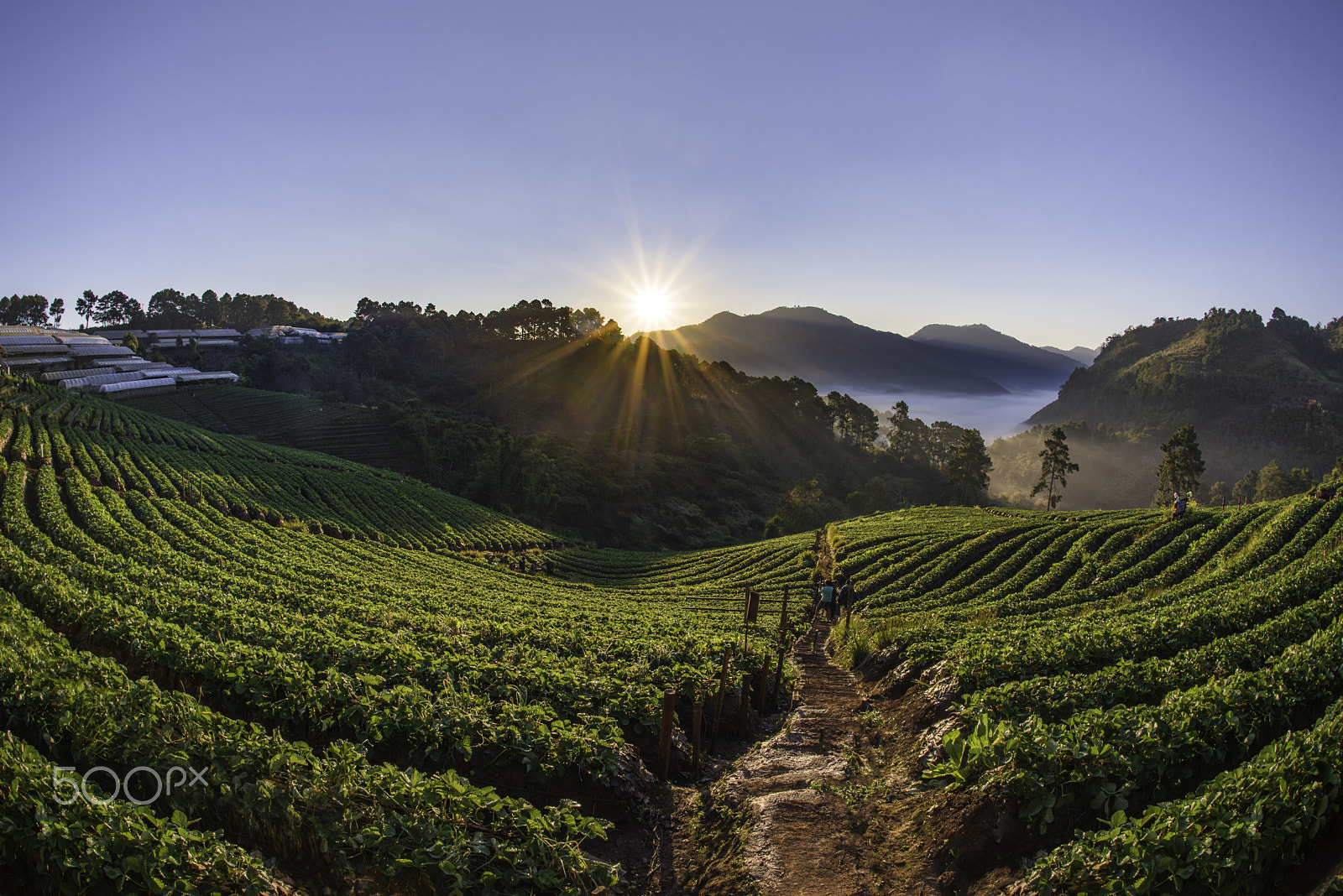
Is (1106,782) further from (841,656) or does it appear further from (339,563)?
(339,563)

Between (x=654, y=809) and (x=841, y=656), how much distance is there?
37.4ft

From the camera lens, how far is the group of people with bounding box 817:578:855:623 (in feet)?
90.5

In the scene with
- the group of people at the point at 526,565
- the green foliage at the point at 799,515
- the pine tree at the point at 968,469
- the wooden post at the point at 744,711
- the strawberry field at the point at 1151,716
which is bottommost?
the group of people at the point at 526,565

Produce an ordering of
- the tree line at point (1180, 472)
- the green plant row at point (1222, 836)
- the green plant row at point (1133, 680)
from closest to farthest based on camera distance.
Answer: the green plant row at point (1222, 836), the green plant row at point (1133, 680), the tree line at point (1180, 472)

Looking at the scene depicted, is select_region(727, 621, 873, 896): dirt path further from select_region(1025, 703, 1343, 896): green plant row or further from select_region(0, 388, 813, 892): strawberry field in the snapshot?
select_region(1025, 703, 1343, 896): green plant row

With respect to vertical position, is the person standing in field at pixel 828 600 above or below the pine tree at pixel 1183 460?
below

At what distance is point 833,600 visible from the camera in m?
27.8

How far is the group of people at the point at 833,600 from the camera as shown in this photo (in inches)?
1086

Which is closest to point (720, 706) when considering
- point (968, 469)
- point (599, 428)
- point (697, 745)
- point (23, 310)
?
point (697, 745)

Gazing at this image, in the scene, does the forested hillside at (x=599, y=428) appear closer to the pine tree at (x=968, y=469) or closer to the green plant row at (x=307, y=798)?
the pine tree at (x=968, y=469)

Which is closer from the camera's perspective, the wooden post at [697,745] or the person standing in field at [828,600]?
the wooden post at [697,745]

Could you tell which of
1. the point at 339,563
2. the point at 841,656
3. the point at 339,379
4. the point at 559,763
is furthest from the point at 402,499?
the point at 339,379

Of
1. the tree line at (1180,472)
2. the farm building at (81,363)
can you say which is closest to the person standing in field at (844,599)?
the tree line at (1180,472)

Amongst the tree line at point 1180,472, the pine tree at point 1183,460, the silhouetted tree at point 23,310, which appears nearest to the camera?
the pine tree at point 1183,460
